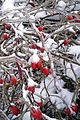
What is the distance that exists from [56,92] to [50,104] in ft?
0.45

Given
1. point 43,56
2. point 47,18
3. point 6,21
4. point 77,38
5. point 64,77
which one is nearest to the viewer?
point 43,56

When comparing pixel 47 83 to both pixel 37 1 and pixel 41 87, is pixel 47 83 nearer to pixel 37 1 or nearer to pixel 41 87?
pixel 41 87

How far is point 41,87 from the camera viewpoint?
2.24 metres


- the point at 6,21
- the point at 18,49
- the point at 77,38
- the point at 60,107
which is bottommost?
the point at 60,107

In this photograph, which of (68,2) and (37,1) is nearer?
(68,2)

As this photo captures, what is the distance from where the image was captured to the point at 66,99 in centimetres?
220

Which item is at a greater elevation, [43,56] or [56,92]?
[43,56]

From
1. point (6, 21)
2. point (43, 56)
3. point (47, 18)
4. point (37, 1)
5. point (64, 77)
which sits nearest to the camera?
point (43, 56)

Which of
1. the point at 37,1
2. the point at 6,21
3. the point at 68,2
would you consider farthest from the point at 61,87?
the point at 37,1

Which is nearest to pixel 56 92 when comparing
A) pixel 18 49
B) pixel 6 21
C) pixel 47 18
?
pixel 18 49

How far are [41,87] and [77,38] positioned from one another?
749 mm

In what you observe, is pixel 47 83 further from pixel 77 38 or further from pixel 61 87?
pixel 77 38

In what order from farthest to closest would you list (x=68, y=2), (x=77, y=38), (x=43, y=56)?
1. (x=68, y=2)
2. (x=77, y=38)
3. (x=43, y=56)

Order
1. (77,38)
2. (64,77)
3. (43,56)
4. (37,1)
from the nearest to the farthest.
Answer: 1. (43,56)
2. (64,77)
3. (77,38)
4. (37,1)
